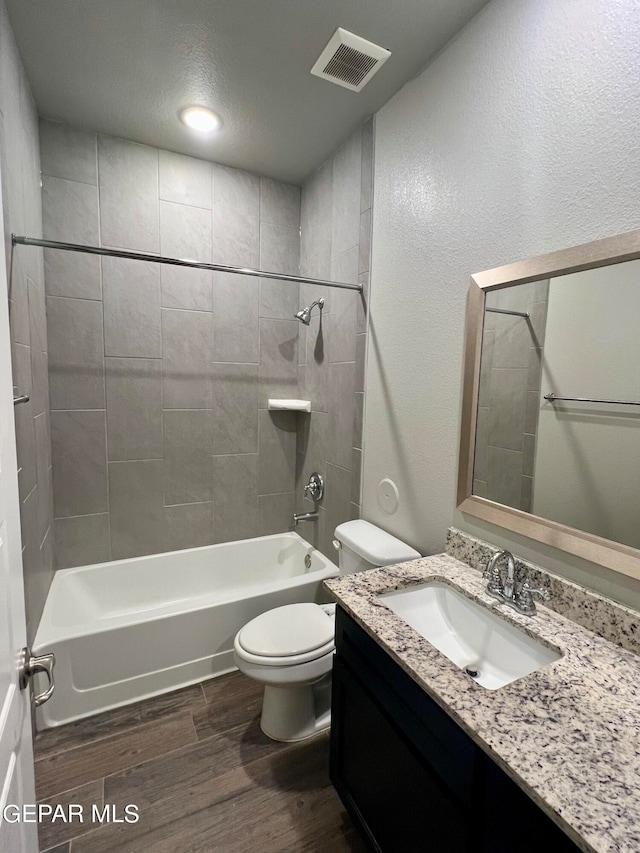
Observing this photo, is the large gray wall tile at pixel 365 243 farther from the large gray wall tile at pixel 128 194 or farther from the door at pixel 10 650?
the door at pixel 10 650

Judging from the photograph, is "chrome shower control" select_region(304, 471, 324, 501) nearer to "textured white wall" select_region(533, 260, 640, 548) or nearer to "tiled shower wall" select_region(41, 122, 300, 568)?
"tiled shower wall" select_region(41, 122, 300, 568)

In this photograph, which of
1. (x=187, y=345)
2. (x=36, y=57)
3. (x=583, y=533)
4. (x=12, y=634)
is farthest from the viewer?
(x=187, y=345)

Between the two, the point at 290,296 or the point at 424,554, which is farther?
the point at 290,296

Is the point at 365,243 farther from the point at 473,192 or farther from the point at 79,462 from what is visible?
the point at 79,462

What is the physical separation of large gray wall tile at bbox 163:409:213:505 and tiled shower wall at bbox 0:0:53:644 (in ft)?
2.01

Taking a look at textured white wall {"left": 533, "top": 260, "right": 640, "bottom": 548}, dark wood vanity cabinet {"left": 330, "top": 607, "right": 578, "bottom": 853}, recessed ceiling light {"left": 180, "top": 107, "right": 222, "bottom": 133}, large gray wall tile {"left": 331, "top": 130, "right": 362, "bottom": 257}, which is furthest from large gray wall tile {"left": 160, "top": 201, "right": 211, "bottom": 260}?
dark wood vanity cabinet {"left": 330, "top": 607, "right": 578, "bottom": 853}

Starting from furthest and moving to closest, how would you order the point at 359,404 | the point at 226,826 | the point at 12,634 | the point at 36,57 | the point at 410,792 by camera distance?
the point at 359,404
the point at 36,57
the point at 226,826
the point at 410,792
the point at 12,634

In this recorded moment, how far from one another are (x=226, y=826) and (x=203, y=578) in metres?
1.36

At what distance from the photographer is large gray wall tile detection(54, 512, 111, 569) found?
2240 millimetres

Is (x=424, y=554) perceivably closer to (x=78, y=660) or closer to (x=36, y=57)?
(x=78, y=660)

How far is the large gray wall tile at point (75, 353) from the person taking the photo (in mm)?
2125

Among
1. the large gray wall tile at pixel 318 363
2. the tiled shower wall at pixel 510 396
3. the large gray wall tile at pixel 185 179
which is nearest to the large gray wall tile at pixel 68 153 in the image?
the large gray wall tile at pixel 185 179

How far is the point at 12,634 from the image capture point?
748 mm

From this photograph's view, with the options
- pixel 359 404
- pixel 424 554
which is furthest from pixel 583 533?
pixel 359 404
